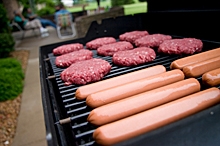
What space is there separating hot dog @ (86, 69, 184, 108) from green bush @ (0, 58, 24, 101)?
143 inches

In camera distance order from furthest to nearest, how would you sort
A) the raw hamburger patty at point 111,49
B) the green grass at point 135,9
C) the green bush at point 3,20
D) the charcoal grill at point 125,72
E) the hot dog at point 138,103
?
the green grass at point 135,9, the green bush at point 3,20, the raw hamburger patty at point 111,49, the hot dog at point 138,103, the charcoal grill at point 125,72

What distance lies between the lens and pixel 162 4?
3613 mm

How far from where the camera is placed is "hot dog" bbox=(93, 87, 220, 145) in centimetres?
114

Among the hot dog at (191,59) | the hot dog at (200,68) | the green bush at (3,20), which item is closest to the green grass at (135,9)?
the green bush at (3,20)

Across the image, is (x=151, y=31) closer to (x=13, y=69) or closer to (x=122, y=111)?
(x=122, y=111)

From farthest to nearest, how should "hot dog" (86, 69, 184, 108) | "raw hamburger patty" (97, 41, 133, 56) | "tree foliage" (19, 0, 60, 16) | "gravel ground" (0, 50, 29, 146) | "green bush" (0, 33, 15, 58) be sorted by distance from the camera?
"tree foliage" (19, 0, 60, 16)
"green bush" (0, 33, 15, 58)
"gravel ground" (0, 50, 29, 146)
"raw hamburger patty" (97, 41, 133, 56)
"hot dog" (86, 69, 184, 108)

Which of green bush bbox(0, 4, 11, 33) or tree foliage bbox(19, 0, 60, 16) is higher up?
tree foliage bbox(19, 0, 60, 16)

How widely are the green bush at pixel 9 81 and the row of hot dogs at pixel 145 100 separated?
346 centimetres

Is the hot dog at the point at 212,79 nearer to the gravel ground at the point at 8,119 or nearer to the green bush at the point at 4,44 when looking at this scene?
the gravel ground at the point at 8,119

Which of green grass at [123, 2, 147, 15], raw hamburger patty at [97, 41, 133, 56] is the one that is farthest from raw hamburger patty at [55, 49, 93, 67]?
green grass at [123, 2, 147, 15]

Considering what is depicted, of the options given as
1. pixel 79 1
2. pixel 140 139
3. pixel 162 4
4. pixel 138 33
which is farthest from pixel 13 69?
pixel 79 1

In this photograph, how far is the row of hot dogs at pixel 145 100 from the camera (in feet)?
3.87

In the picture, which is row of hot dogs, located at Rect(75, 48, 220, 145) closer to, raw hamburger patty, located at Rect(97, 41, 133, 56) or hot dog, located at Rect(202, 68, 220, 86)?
hot dog, located at Rect(202, 68, 220, 86)

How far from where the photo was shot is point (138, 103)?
4.55ft
